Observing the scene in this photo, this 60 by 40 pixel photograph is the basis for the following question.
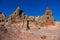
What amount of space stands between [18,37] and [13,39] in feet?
1.29

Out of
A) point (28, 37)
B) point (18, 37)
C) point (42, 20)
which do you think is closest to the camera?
point (18, 37)

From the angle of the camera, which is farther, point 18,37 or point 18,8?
point 18,8

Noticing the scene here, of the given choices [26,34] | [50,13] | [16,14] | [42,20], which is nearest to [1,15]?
[16,14]

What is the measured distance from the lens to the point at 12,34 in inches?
266

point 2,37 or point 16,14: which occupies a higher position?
point 16,14

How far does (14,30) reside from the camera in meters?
7.12

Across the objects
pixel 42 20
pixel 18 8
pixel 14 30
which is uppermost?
pixel 18 8

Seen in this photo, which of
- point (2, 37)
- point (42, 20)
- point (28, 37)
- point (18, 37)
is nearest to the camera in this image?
point (2, 37)

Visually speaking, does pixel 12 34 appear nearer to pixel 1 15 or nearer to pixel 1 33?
pixel 1 33

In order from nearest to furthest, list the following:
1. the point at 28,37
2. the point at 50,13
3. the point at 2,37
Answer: the point at 2,37 < the point at 28,37 < the point at 50,13

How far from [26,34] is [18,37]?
847mm

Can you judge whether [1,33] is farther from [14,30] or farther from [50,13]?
[50,13]

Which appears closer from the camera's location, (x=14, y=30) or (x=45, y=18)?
(x=14, y=30)

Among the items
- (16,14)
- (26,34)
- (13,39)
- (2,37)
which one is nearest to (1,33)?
(2,37)
